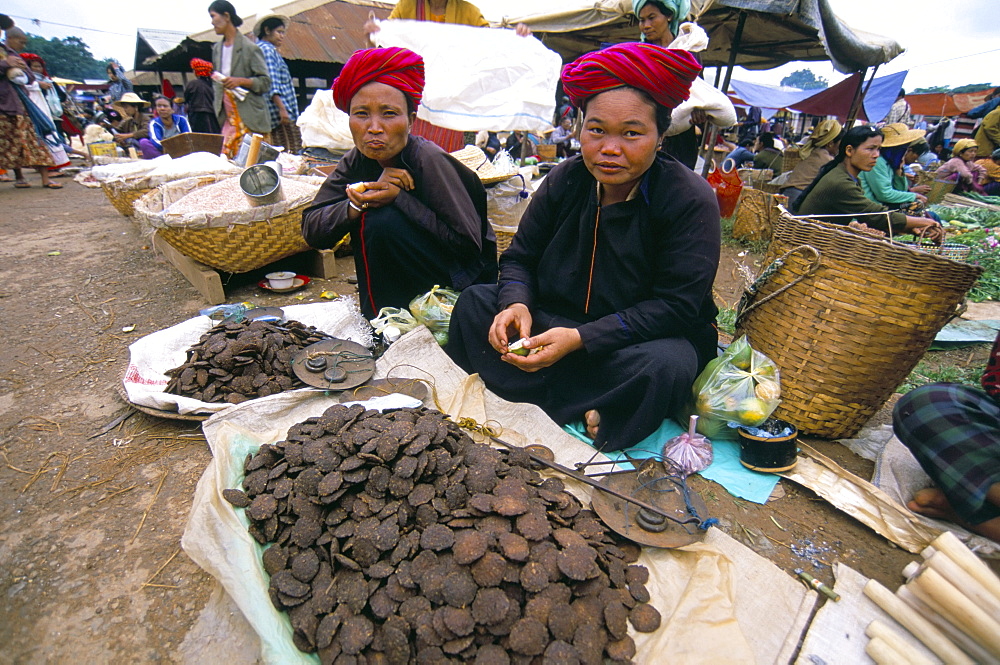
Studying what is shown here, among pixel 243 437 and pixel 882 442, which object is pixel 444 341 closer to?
pixel 243 437

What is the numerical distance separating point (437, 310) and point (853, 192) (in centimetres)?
337

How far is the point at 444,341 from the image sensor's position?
315cm

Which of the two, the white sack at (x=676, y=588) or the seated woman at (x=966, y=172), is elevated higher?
the seated woman at (x=966, y=172)

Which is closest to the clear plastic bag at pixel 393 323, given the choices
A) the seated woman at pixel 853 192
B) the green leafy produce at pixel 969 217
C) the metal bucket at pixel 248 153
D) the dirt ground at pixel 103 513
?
the dirt ground at pixel 103 513

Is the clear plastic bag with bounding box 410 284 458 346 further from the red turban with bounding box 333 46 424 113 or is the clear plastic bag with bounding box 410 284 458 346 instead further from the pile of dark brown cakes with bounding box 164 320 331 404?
the red turban with bounding box 333 46 424 113

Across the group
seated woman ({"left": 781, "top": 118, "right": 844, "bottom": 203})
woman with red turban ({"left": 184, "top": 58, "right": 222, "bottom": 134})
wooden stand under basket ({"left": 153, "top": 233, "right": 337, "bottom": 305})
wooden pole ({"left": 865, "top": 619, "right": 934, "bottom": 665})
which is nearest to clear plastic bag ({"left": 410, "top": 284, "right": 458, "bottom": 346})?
wooden stand under basket ({"left": 153, "top": 233, "right": 337, "bottom": 305})

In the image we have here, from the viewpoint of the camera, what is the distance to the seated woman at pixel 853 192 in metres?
3.67

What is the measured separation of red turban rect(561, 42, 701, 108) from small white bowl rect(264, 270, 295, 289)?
3.16 metres

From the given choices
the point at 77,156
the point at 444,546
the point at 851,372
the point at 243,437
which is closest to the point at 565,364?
the point at 444,546

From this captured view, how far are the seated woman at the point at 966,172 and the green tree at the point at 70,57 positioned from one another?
77148 millimetres

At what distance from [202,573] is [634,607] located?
1542mm

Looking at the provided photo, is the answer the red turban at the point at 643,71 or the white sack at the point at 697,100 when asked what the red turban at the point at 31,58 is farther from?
the red turban at the point at 643,71

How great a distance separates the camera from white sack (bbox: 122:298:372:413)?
2.46 metres

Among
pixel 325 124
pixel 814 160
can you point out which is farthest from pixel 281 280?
pixel 814 160
